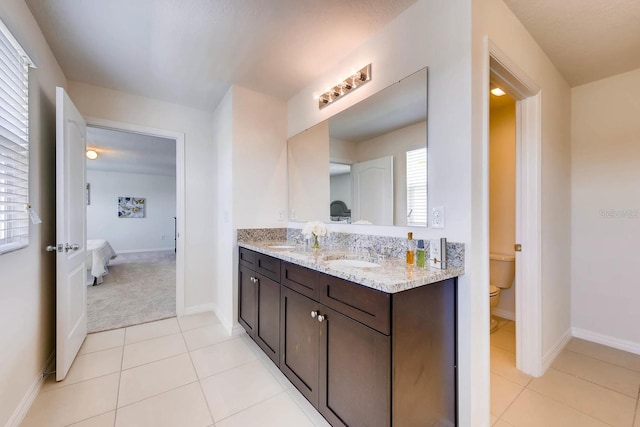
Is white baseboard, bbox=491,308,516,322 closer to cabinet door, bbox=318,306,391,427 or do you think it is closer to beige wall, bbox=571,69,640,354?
beige wall, bbox=571,69,640,354

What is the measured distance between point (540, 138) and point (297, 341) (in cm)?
222

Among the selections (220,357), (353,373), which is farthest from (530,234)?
(220,357)

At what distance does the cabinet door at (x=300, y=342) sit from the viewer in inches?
59.3

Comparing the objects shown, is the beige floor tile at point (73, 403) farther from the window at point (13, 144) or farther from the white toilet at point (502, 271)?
the white toilet at point (502, 271)

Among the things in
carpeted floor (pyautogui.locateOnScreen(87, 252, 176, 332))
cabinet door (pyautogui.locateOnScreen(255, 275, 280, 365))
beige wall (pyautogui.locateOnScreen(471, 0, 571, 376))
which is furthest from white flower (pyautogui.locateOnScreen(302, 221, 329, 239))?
carpeted floor (pyautogui.locateOnScreen(87, 252, 176, 332))

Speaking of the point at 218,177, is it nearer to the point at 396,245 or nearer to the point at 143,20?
the point at 143,20

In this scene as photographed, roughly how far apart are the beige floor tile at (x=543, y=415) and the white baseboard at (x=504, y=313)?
1366 mm

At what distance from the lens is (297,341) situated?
5.46 ft

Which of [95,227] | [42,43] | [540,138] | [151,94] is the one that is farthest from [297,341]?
[95,227]

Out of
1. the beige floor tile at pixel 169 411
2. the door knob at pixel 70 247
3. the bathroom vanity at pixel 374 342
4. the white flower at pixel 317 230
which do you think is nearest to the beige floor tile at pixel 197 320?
the beige floor tile at pixel 169 411

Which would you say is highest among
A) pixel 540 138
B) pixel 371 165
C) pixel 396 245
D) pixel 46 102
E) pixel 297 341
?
pixel 46 102

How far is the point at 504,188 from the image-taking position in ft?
9.72

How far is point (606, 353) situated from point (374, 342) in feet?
8.11

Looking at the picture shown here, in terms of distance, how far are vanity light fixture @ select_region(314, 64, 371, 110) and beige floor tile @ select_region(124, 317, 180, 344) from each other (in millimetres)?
2627
